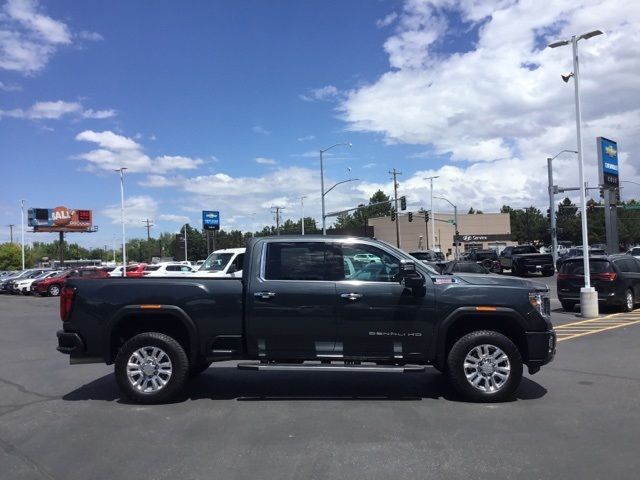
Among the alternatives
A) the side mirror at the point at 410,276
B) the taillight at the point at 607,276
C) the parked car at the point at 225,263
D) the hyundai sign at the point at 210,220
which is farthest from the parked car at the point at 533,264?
the hyundai sign at the point at 210,220

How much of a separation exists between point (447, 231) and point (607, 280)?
98153 mm

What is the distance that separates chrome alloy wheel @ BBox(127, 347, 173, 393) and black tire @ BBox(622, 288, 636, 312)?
14.0 m

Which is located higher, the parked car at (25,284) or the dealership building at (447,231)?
the dealership building at (447,231)

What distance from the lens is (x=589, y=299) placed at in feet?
49.8

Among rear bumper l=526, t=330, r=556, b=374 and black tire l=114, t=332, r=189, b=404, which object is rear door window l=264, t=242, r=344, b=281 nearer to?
black tire l=114, t=332, r=189, b=404

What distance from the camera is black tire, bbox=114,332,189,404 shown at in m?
6.79

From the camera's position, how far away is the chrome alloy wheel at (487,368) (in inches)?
262

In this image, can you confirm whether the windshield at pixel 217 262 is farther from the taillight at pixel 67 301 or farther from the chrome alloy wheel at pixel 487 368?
the chrome alloy wheel at pixel 487 368

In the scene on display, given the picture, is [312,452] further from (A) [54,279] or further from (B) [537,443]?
(A) [54,279]

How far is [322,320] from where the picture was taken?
6.71 metres

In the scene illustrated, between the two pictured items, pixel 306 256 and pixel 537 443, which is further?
pixel 306 256

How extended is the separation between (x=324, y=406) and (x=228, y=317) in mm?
1550

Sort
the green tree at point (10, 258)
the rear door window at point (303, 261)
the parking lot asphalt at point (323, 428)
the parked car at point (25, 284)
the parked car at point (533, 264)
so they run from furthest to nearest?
the green tree at point (10, 258) < the parked car at point (25, 284) < the parked car at point (533, 264) < the rear door window at point (303, 261) < the parking lot asphalt at point (323, 428)

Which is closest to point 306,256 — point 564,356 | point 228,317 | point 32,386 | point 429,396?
point 228,317
